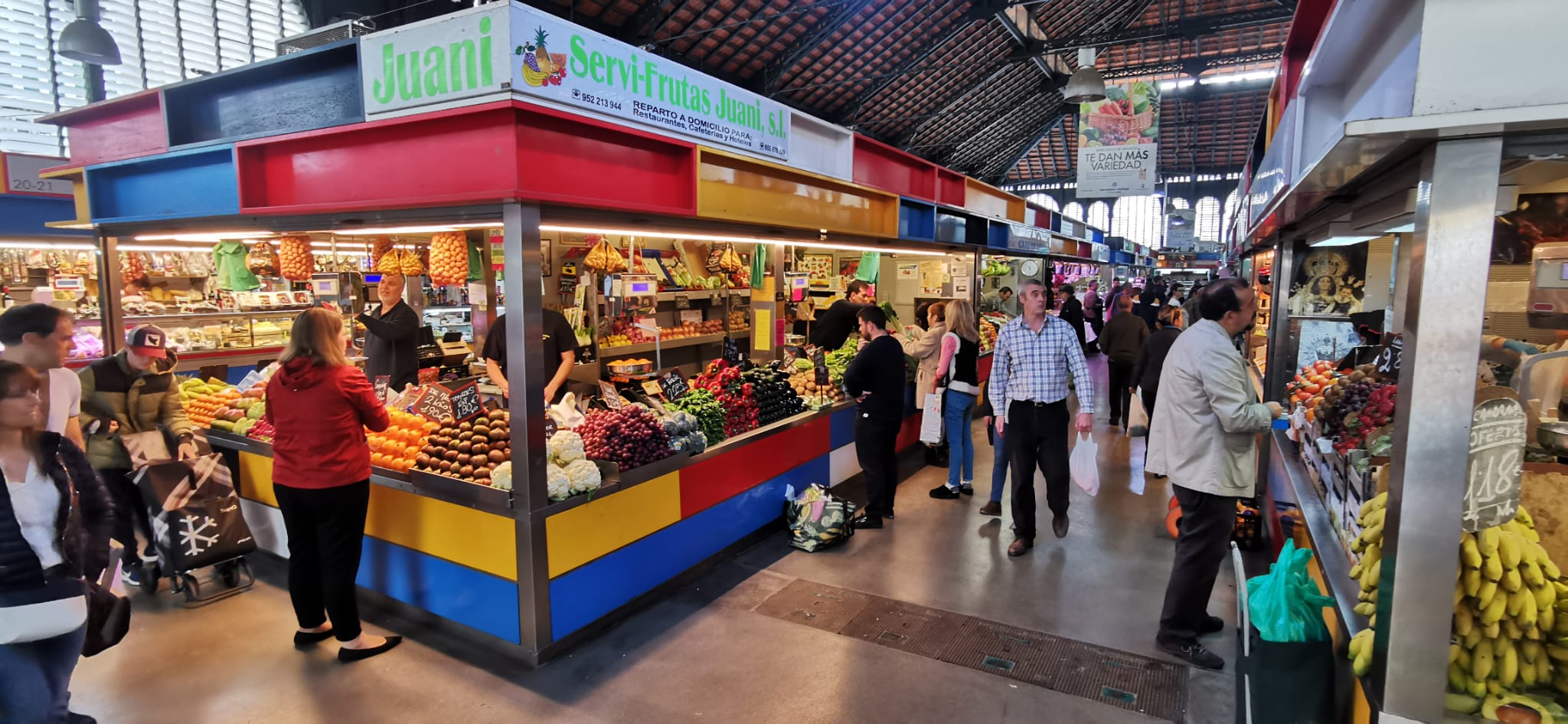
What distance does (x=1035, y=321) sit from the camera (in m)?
5.33

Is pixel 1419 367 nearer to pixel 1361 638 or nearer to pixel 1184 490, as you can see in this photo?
pixel 1361 638

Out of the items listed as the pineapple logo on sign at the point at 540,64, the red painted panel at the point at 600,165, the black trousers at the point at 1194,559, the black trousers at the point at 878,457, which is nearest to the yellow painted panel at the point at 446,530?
the red painted panel at the point at 600,165

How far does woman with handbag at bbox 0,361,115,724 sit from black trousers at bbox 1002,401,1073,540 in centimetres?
505

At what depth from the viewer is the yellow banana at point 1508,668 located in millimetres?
2047

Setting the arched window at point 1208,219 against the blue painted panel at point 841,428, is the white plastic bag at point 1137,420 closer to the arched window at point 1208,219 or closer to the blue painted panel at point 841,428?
the blue painted panel at point 841,428

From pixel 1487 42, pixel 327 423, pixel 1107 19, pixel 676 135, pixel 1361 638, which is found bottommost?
pixel 1361 638

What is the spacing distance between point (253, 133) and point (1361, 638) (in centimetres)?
584

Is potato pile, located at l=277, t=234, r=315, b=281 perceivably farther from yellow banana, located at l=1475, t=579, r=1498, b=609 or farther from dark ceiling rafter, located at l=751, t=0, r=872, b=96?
dark ceiling rafter, located at l=751, t=0, r=872, b=96

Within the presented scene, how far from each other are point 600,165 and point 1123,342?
727 centimetres

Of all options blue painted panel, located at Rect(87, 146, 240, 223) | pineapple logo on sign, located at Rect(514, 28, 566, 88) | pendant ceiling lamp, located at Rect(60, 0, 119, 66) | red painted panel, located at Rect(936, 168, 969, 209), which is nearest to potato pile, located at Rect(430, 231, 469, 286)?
blue painted panel, located at Rect(87, 146, 240, 223)

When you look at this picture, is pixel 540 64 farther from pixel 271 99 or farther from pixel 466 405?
pixel 271 99

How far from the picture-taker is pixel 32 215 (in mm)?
6613

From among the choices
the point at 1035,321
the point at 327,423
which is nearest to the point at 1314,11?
the point at 1035,321

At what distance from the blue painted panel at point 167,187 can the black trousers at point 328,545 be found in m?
1.87
